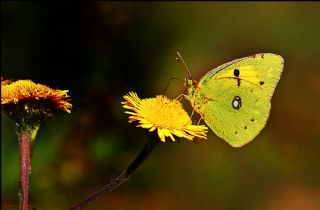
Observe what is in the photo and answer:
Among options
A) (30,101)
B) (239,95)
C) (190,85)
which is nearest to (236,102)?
(239,95)

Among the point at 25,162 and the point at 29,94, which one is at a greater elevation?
the point at 29,94

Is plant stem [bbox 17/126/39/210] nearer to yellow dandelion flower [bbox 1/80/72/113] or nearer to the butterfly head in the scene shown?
yellow dandelion flower [bbox 1/80/72/113]

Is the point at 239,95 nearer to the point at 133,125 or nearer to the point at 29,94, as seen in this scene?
the point at 29,94

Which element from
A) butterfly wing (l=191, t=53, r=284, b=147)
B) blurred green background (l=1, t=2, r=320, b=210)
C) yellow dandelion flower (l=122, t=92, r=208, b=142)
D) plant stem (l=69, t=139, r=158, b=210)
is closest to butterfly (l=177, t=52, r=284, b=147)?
butterfly wing (l=191, t=53, r=284, b=147)

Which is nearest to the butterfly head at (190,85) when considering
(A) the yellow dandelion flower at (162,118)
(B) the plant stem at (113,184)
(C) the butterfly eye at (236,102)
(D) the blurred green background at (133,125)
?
(C) the butterfly eye at (236,102)

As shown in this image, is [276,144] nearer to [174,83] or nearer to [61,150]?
[174,83]

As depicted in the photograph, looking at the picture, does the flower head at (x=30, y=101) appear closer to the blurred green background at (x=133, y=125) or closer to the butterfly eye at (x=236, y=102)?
the butterfly eye at (x=236, y=102)
